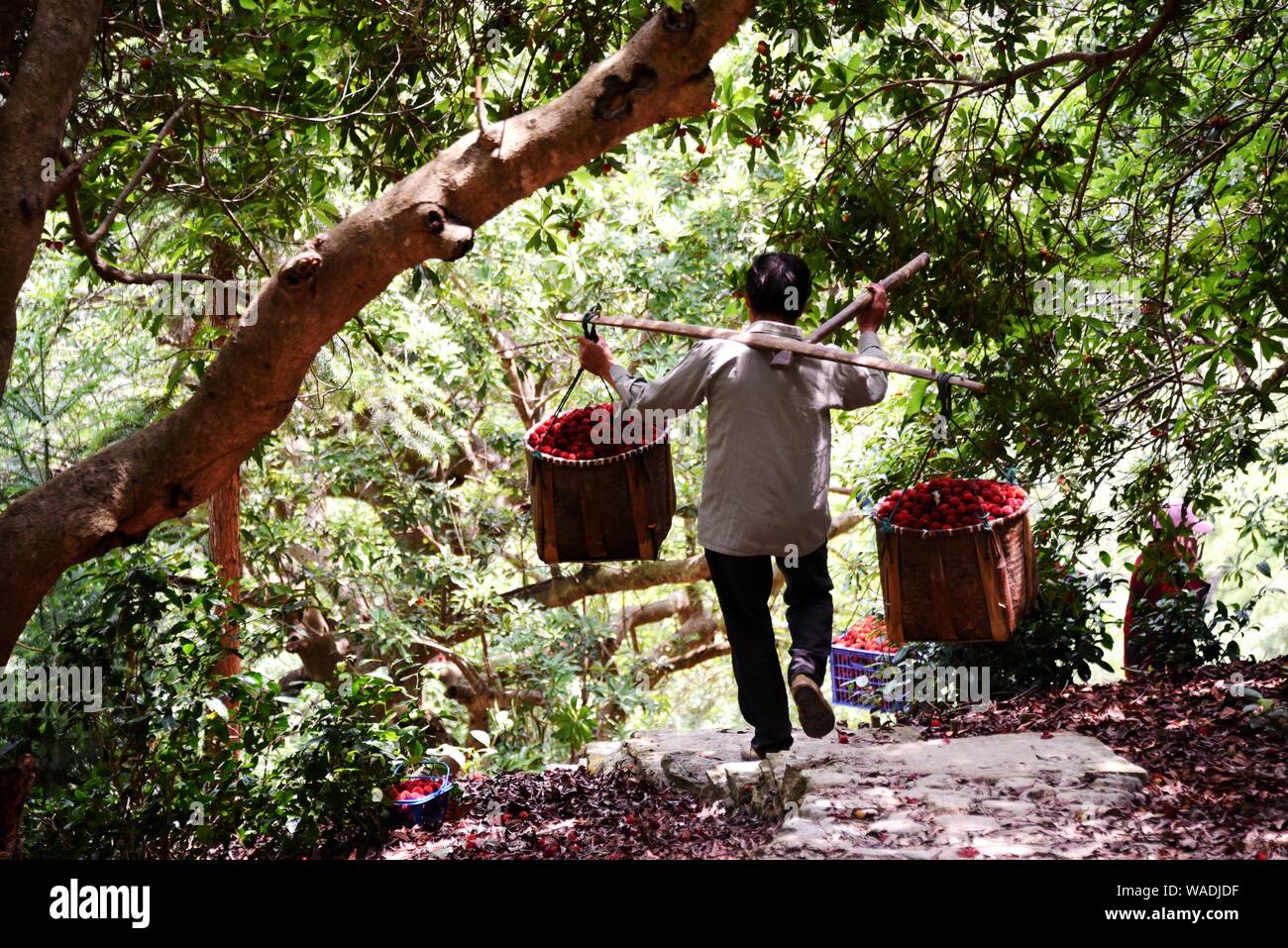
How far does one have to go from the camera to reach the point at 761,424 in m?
3.82

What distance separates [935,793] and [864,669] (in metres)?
2.73

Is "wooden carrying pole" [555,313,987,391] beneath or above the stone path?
above

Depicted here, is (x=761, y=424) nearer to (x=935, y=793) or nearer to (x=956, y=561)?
(x=956, y=561)

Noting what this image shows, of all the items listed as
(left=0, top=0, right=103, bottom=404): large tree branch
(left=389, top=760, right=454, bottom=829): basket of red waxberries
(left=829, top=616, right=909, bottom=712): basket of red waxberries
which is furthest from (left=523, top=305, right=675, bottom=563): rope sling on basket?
(left=829, top=616, right=909, bottom=712): basket of red waxberries

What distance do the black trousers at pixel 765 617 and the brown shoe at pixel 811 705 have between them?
0.37 ft

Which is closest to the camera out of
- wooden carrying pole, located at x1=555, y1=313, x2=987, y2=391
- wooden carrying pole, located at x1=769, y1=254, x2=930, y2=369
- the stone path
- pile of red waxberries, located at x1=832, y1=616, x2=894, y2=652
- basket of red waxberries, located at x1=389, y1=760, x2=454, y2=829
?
the stone path

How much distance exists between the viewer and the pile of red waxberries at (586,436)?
3.83 m

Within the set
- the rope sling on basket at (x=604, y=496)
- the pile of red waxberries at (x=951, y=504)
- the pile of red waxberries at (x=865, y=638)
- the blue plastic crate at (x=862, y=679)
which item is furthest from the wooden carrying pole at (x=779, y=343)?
the pile of red waxberries at (x=865, y=638)

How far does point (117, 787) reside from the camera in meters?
3.82

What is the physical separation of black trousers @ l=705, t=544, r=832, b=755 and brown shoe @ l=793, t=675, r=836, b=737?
112mm

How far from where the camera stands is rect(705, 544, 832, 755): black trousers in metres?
3.93

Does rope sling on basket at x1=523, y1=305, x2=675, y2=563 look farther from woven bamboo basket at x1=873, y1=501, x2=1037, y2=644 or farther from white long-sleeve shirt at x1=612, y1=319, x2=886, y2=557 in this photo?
woven bamboo basket at x1=873, y1=501, x2=1037, y2=644

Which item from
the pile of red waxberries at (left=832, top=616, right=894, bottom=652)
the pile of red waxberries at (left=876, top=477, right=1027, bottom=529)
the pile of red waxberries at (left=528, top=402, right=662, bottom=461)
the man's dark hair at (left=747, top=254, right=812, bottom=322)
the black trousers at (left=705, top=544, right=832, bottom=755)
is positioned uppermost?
the man's dark hair at (left=747, top=254, right=812, bottom=322)
